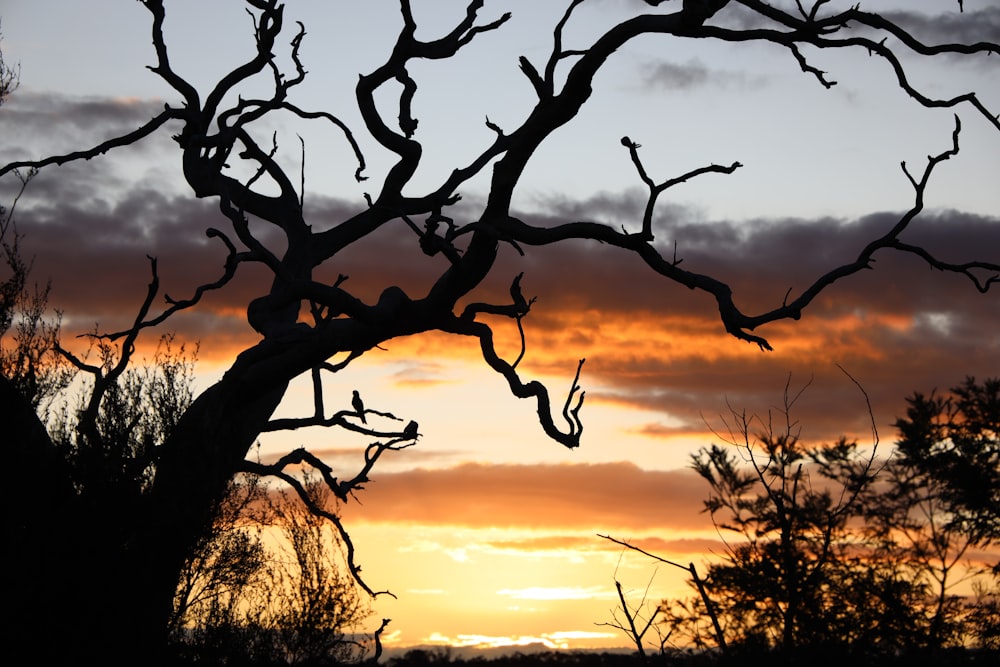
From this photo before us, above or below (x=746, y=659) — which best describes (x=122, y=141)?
above

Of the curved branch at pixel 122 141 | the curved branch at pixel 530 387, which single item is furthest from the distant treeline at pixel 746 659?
the curved branch at pixel 122 141

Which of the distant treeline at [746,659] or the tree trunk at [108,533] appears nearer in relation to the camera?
the distant treeline at [746,659]

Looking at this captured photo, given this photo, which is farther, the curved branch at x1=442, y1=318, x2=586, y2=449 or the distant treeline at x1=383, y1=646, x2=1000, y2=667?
the curved branch at x1=442, y1=318, x2=586, y2=449

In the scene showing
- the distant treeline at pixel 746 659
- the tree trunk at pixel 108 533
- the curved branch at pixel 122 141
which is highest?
the curved branch at pixel 122 141

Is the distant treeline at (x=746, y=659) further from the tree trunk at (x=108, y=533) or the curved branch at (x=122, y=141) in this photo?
the curved branch at (x=122, y=141)

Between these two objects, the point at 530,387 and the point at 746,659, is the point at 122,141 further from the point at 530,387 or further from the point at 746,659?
the point at 746,659

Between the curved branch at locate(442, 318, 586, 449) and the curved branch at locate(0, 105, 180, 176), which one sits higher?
the curved branch at locate(0, 105, 180, 176)

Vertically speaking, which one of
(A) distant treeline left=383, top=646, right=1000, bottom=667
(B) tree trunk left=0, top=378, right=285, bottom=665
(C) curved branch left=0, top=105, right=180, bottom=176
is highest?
(C) curved branch left=0, top=105, right=180, bottom=176

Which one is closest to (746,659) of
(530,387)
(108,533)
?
(530,387)

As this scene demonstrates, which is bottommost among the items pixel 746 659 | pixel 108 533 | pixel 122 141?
pixel 746 659

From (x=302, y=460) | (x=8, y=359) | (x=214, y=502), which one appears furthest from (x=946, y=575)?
(x=8, y=359)

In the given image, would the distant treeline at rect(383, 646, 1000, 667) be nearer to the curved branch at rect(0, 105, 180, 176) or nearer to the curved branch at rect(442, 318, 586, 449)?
the curved branch at rect(442, 318, 586, 449)

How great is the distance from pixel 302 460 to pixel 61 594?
10.8 ft

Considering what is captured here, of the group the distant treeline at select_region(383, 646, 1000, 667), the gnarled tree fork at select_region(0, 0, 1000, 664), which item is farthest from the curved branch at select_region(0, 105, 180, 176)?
the distant treeline at select_region(383, 646, 1000, 667)
